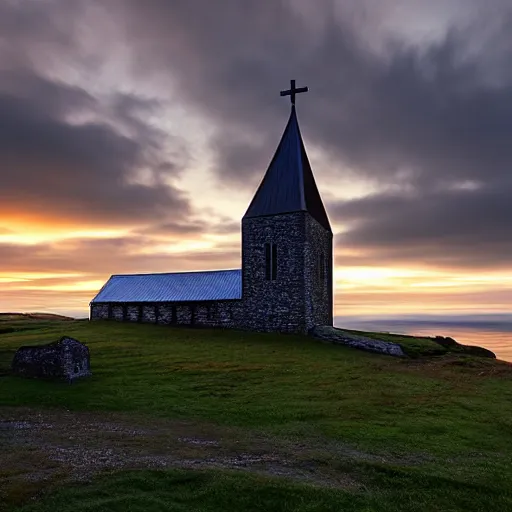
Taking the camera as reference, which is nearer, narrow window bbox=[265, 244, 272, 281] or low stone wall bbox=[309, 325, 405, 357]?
low stone wall bbox=[309, 325, 405, 357]

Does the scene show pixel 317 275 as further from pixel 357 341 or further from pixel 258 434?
pixel 258 434

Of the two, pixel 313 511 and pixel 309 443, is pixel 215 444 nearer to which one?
pixel 309 443

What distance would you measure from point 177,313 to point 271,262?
12270 millimetres

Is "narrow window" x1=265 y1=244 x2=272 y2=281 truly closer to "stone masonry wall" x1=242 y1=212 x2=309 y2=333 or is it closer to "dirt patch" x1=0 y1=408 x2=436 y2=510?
"stone masonry wall" x1=242 y1=212 x2=309 y2=333

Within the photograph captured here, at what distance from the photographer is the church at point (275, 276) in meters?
48.5

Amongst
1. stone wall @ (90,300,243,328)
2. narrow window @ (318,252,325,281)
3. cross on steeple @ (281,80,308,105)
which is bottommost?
stone wall @ (90,300,243,328)

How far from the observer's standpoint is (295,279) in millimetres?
48281

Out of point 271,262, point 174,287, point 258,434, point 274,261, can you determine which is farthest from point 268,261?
point 258,434

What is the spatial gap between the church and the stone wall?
0.34ft

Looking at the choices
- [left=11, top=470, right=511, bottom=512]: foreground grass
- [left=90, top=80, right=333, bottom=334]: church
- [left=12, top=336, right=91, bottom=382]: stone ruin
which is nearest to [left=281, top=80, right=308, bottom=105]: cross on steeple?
[left=90, top=80, right=333, bottom=334]: church

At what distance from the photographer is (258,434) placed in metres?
19.8

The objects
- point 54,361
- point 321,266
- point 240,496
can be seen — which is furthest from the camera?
point 321,266

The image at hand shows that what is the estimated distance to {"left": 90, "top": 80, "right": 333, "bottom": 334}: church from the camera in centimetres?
4847

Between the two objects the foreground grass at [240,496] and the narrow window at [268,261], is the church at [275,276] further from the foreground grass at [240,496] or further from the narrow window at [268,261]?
the foreground grass at [240,496]
